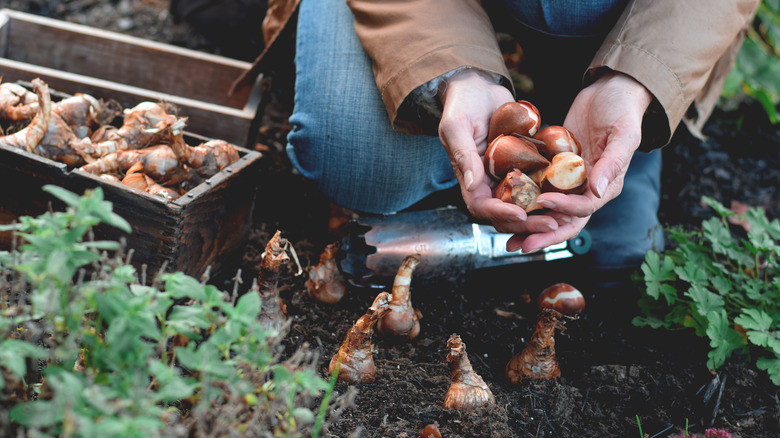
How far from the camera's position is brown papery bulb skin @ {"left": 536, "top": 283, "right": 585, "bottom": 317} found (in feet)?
6.11

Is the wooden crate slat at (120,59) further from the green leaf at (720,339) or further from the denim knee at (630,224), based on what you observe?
the green leaf at (720,339)

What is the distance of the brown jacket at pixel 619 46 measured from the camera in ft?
5.55

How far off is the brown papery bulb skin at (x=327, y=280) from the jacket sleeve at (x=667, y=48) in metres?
0.97

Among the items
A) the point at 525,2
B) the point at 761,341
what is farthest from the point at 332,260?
the point at 761,341

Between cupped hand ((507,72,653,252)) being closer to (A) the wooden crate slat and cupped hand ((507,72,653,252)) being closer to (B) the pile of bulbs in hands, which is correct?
(B) the pile of bulbs in hands

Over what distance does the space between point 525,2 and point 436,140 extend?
548 mm

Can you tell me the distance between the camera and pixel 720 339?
1.64m

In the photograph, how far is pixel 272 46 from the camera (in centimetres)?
220

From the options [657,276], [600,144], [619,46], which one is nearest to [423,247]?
[600,144]

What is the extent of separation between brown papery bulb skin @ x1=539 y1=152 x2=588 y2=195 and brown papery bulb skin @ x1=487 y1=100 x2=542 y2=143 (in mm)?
143

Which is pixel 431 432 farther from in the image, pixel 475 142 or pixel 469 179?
pixel 475 142

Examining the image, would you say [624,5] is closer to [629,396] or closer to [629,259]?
[629,259]

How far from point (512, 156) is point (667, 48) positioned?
638mm

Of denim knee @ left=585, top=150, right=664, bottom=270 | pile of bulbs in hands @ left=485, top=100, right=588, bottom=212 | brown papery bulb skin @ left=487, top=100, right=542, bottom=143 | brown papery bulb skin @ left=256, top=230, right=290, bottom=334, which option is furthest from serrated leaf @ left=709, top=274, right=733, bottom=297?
brown papery bulb skin @ left=256, top=230, right=290, bottom=334
